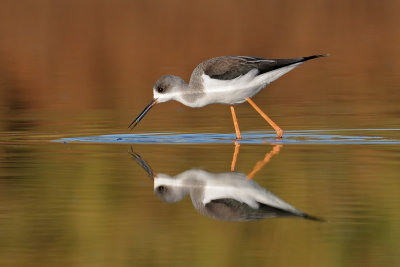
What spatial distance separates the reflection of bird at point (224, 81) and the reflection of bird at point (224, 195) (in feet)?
9.01

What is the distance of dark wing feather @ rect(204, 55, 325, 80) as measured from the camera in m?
12.5

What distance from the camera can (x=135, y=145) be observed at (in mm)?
11953

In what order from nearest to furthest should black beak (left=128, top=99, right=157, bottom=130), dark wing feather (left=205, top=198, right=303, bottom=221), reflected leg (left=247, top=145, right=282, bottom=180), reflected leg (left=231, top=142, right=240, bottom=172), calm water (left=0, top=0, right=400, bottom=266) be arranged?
calm water (left=0, top=0, right=400, bottom=266) → dark wing feather (left=205, top=198, right=303, bottom=221) → reflected leg (left=247, top=145, right=282, bottom=180) → reflected leg (left=231, top=142, right=240, bottom=172) → black beak (left=128, top=99, right=157, bottom=130)

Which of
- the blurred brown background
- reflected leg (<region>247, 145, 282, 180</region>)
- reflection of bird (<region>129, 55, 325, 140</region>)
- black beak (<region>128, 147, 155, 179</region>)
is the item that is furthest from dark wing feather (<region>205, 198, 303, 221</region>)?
the blurred brown background

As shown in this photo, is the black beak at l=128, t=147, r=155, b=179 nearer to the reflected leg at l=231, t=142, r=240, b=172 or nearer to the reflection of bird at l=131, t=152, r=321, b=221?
the reflection of bird at l=131, t=152, r=321, b=221

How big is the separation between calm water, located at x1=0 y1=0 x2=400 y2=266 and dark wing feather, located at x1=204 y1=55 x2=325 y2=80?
730 millimetres

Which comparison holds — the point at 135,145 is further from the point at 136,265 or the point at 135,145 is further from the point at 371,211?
the point at 136,265

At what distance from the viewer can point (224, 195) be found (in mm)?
8539

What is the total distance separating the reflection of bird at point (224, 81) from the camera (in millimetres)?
12492

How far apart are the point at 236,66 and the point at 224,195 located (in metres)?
4.24

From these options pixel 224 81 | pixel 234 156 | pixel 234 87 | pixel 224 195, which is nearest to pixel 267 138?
pixel 234 87

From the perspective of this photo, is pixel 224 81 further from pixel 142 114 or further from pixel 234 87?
pixel 142 114

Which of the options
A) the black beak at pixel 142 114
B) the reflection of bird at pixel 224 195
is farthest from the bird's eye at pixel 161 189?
the black beak at pixel 142 114

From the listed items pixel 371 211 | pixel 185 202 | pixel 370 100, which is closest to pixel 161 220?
pixel 185 202
